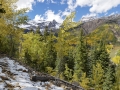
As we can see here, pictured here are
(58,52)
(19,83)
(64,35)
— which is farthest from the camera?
(58,52)

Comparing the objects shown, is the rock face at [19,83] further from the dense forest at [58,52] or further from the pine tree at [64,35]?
the pine tree at [64,35]

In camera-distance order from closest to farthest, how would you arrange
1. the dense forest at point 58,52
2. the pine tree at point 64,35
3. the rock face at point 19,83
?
1. the rock face at point 19,83
2. the pine tree at point 64,35
3. the dense forest at point 58,52

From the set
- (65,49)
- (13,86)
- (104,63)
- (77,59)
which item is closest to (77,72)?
(77,59)

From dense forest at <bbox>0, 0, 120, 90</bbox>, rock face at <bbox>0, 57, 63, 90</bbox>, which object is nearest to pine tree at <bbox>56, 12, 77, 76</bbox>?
dense forest at <bbox>0, 0, 120, 90</bbox>

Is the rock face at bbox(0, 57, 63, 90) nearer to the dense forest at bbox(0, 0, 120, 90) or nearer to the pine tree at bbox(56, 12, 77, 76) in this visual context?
the dense forest at bbox(0, 0, 120, 90)

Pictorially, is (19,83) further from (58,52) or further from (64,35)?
(58,52)

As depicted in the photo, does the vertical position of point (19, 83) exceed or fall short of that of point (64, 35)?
it falls short

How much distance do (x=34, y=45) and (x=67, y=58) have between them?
19781 mm

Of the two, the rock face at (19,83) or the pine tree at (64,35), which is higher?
the pine tree at (64,35)

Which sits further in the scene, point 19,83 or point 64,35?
point 64,35

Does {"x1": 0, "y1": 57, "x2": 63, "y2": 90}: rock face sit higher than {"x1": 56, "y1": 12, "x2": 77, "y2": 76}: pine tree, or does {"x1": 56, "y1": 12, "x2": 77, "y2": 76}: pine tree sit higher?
{"x1": 56, "y1": 12, "x2": 77, "y2": 76}: pine tree

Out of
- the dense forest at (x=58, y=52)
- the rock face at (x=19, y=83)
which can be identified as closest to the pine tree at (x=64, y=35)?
the dense forest at (x=58, y=52)

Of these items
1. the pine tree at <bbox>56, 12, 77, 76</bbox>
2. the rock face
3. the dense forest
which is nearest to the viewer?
the rock face

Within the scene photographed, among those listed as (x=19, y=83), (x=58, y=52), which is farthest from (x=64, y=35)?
(x=19, y=83)
